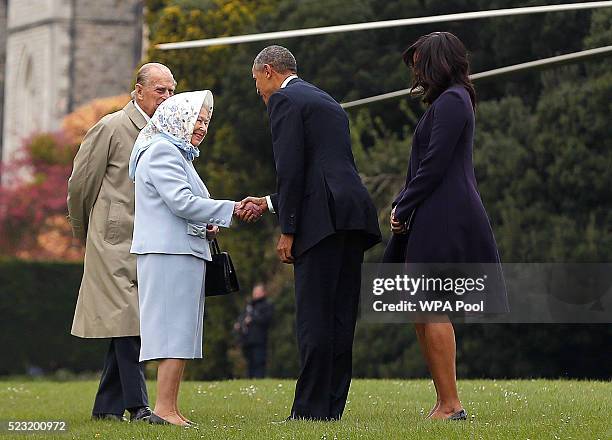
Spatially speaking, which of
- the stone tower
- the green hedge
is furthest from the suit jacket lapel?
the stone tower

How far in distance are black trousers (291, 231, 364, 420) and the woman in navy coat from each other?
0.32 meters

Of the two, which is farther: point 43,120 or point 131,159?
point 43,120

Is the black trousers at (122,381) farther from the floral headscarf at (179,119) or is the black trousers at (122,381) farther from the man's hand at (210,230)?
the floral headscarf at (179,119)

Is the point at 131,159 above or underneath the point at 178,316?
above

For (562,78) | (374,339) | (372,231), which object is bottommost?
(374,339)

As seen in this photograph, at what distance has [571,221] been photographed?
19.8 m

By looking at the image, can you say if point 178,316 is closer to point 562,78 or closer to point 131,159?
point 131,159

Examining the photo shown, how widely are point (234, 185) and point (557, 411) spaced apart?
17202 mm

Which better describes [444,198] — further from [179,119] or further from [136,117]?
[136,117]

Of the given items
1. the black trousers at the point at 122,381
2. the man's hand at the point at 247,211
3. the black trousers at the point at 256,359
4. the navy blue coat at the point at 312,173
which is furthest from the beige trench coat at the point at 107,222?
the black trousers at the point at 256,359

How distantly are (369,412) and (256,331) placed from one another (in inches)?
585

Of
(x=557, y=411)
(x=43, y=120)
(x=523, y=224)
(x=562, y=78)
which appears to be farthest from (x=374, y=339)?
(x=43, y=120)

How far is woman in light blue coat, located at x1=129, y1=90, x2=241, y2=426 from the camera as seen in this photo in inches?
304

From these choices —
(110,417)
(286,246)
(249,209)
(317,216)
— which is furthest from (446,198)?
(110,417)
